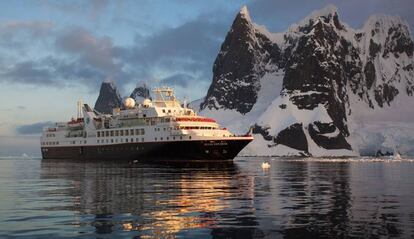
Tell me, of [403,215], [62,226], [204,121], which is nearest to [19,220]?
[62,226]

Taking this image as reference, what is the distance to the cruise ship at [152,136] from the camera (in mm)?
109919

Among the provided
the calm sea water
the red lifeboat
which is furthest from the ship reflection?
the red lifeboat

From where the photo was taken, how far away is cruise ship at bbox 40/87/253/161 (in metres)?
110

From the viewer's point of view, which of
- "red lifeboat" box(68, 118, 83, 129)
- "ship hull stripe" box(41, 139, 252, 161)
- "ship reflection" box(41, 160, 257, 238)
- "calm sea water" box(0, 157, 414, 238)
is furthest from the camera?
"red lifeboat" box(68, 118, 83, 129)

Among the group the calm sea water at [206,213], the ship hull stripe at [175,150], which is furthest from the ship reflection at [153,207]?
the ship hull stripe at [175,150]

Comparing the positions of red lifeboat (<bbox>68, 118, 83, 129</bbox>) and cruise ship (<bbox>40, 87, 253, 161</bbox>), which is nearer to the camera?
cruise ship (<bbox>40, 87, 253, 161</bbox>)

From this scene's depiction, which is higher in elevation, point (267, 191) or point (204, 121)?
point (204, 121)

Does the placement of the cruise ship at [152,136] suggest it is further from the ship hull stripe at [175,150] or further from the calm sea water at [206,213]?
the calm sea water at [206,213]

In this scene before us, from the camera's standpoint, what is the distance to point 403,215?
27938 mm

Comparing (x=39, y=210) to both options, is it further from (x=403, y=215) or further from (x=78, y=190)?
(x=403, y=215)

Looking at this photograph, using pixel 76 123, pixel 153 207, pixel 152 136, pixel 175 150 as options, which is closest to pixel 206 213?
pixel 153 207

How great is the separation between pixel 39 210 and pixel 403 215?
64.8 ft

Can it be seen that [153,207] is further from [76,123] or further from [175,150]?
[76,123]

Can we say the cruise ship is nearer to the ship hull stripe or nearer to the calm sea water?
the ship hull stripe
